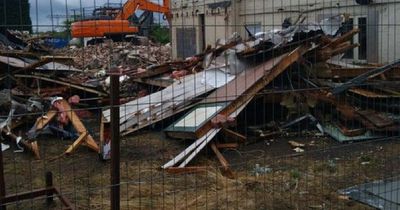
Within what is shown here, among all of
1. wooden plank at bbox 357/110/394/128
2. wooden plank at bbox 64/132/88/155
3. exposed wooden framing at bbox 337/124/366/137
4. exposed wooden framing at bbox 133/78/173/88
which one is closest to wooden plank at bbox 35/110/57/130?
wooden plank at bbox 64/132/88/155

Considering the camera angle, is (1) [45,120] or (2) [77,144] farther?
(1) [45,120]

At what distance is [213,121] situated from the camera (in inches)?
352

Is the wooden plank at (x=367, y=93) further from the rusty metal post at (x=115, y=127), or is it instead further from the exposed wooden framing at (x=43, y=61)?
the rusty metal post at (x=115, y=127)

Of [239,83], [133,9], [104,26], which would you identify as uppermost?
[133,9]

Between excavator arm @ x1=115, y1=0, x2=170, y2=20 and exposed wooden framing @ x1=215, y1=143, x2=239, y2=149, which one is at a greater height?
excavator arm @ x1=115, y1=0, x2=170, y2=20

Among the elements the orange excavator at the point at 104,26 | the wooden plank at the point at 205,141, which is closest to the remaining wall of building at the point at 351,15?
the wooden plank at the point at 205,141

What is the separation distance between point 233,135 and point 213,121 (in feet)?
1.71

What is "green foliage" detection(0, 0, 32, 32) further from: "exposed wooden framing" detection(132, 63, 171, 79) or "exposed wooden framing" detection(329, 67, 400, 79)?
"exposed wooden framing" detection(132, 63, 171, 79)

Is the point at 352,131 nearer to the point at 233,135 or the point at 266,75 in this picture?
the point at 266,75

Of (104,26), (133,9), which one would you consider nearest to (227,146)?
(133,9)

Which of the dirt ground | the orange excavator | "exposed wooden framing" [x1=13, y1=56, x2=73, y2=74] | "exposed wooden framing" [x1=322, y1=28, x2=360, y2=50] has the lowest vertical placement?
the dirt ground

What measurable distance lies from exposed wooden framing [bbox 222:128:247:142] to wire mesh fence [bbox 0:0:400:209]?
0.10 ft

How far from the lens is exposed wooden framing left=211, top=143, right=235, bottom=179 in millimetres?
7199

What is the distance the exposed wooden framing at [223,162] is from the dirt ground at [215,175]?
11 cm
